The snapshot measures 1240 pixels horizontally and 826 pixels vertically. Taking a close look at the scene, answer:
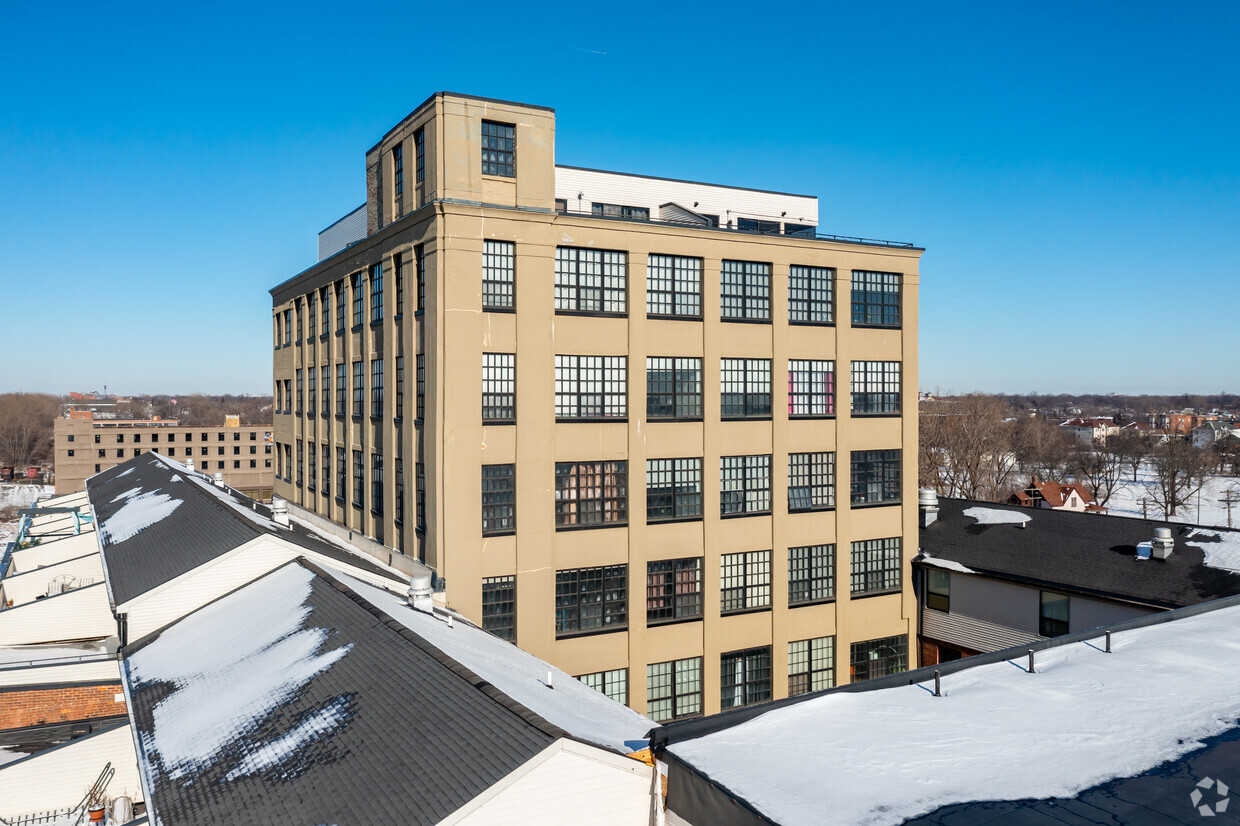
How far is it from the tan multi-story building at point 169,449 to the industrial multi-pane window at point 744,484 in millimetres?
87328

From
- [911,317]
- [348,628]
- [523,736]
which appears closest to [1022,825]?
[523,736]

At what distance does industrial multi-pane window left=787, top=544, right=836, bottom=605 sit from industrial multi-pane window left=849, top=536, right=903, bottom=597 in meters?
1.06

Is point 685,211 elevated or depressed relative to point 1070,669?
elevated

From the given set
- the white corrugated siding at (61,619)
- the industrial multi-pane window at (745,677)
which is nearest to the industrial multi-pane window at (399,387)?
the white corrugated siding at (61,619)

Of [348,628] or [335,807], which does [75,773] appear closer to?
[348,628]

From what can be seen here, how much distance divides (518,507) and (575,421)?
3407 mm

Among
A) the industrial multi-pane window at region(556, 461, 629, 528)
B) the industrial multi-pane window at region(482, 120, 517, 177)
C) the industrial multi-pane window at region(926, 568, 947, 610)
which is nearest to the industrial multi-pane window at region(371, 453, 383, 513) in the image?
the industrial multi-pane window at region(556, 461, 629, 528)

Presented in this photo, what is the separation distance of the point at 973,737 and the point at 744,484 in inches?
705

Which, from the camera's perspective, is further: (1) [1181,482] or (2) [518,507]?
(1) [1181,482]

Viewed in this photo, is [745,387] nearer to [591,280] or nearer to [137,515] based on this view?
[591,280]

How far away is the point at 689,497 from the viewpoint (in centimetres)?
2780

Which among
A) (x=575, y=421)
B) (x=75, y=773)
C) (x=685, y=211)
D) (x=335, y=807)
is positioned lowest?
(x=75, y=773)

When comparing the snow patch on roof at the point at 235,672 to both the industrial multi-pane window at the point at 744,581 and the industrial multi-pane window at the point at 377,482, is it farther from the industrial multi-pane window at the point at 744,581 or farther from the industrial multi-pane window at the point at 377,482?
the industrial multi-pane window at the point at 744,581

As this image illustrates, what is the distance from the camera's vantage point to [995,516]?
32281 millimetres
